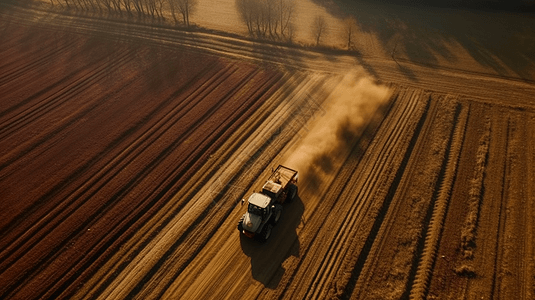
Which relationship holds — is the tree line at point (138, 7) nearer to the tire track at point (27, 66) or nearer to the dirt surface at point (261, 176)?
the dirt surface at point (261, 176)

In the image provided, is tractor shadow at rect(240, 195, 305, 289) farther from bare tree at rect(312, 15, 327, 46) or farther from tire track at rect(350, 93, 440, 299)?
bare tree at rect(312, 15, 327, 46)

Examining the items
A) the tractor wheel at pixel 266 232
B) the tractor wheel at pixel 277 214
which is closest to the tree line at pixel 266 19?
the tractor wheel at pixel 277 214

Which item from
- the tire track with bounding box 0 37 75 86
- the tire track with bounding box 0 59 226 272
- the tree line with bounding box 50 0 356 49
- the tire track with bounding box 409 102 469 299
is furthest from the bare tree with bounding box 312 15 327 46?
the tire track with bounding box 0 37 75 86

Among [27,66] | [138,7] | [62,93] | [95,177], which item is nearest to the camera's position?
[95,177]

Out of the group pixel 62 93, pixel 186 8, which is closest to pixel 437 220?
pixel 62 93

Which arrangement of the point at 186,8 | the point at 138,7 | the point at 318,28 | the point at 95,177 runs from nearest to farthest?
1. the point at 95,177
2. the point at 318,28
3. the point at 186,8
4. the point at 138,7

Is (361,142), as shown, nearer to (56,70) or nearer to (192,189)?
(192,189)

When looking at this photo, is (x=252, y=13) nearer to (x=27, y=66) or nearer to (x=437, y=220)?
(x=27, y=66)
